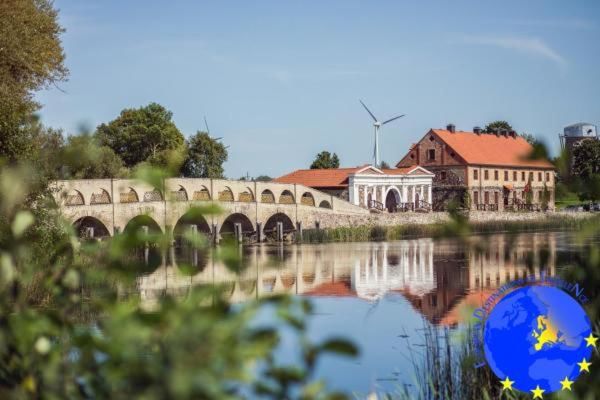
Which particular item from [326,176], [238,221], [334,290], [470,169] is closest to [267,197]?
[238,221]

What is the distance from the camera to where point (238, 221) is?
41.5 meters

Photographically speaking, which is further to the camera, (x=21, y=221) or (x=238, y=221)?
(x=238, y=221)

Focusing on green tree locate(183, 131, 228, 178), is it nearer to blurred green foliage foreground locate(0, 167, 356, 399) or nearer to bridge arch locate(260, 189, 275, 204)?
bridge arch locate(260, 189, 275, 204)

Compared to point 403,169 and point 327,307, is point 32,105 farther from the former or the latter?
point 403,169

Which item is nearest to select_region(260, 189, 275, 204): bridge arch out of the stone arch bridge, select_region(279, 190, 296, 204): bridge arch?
the stone arch bridge

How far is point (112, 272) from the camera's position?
1.74 metres

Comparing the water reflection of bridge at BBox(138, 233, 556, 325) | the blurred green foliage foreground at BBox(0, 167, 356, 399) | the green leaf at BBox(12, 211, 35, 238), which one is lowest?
the water reflection of bridge at BBox(138, 233, 556, 325)

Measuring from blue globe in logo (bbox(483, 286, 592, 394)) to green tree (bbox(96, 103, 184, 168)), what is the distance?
48.4 meters

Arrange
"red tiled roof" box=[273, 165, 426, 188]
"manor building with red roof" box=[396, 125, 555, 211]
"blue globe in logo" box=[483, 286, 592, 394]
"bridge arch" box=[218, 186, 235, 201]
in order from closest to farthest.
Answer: "blue globe in logo" box=[483, 286, 592, 394] < "bridge arch" box=[218, 186, 235, 201] < "red tiled roof" box=[273, 165, 426, 188] < "manor building with red roof" box=[396, 125, 555, 211]

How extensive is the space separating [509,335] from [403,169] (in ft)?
156

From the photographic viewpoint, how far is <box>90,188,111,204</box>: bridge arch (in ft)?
109

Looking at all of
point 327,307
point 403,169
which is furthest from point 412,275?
point 403,169

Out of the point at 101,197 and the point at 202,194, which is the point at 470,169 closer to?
the point at 202,194

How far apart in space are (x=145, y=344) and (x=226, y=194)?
122ft
